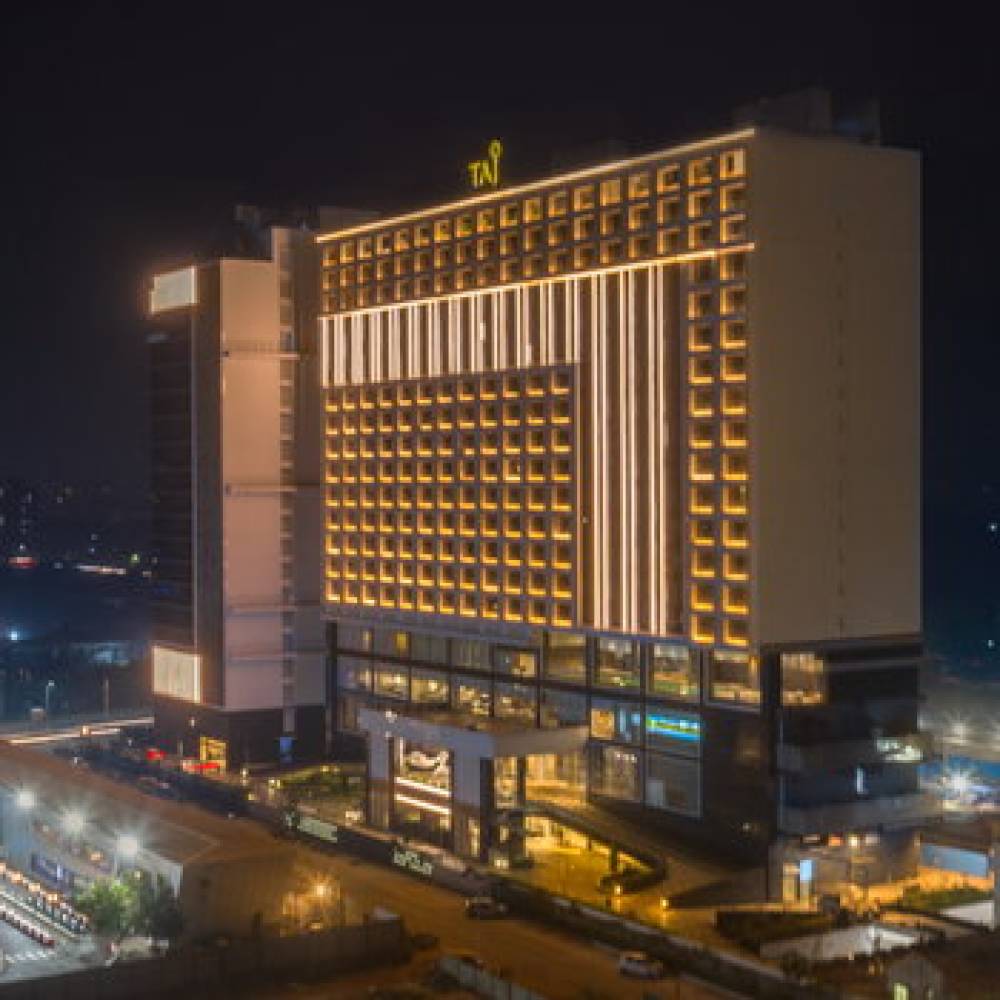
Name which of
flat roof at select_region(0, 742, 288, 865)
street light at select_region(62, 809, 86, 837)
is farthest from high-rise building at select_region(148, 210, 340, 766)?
street light at select_region(62, 809, 86, 837)

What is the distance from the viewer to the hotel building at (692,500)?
4516 centimetres

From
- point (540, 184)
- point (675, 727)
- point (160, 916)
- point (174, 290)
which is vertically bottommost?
point (160, 916)

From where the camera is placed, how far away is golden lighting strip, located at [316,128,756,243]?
45.6 meters

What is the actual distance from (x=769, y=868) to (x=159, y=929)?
54.6 feet

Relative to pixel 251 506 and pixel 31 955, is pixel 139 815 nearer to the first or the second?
pixel 31 955

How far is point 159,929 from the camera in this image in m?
42.2

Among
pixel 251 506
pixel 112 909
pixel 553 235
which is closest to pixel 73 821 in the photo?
pixel 112 909

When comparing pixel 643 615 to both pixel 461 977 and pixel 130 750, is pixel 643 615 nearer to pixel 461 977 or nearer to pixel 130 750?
pixel 461 977

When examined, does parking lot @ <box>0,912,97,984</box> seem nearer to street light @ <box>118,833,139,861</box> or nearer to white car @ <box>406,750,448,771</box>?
street light @ <box>118,833,139,861</box>

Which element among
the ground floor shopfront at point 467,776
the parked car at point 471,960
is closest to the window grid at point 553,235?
the ground floor shopfront at point 467,776

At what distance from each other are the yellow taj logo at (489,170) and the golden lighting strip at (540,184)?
0.50 metres

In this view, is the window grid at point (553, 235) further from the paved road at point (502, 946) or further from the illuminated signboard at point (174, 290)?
the paved road at point (502, 946)

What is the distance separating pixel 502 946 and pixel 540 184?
79.9 feet

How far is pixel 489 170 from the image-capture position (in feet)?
180
